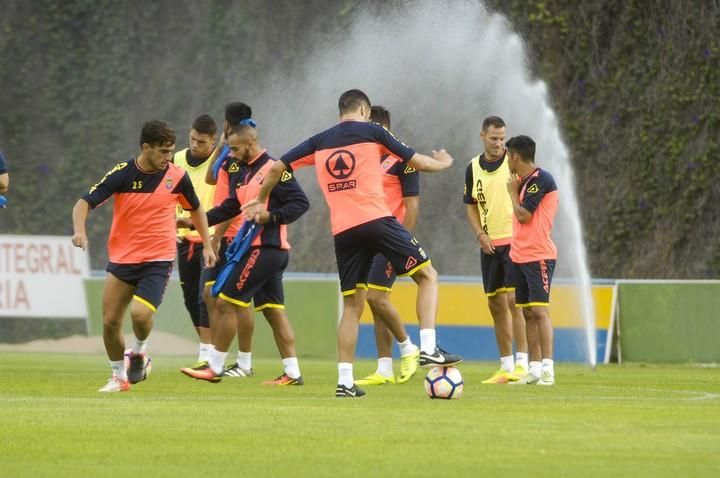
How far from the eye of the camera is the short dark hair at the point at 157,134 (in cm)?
1161

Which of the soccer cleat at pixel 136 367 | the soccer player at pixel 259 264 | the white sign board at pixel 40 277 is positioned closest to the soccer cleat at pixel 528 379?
the soccer player at pixel 259 264

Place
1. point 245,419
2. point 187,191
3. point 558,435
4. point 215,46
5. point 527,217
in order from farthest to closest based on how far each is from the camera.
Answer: point 215,46, point 527,217, point 187,191, point 245,419, point 558,435

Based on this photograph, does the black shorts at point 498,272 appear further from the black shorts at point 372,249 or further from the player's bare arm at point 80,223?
the player's bare arm at point 80,223

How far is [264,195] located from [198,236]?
348 cm

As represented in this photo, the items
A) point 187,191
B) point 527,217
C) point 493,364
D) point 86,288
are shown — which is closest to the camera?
point 187,191

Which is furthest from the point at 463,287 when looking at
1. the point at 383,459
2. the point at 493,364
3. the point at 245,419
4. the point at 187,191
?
the point at 383,459

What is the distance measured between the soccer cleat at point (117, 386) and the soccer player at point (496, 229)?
12.1 feet

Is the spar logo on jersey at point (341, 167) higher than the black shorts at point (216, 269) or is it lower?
higher

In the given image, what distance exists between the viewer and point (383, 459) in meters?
7.15

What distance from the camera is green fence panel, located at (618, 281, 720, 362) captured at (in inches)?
719

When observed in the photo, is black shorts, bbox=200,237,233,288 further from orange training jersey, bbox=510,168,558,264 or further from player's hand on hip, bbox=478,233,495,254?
orange training jersey, bbox=510,168,558,264

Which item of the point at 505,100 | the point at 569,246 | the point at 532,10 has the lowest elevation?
the point at 569,246

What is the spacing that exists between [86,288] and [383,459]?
1528cm

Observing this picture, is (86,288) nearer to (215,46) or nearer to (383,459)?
(215,46)
